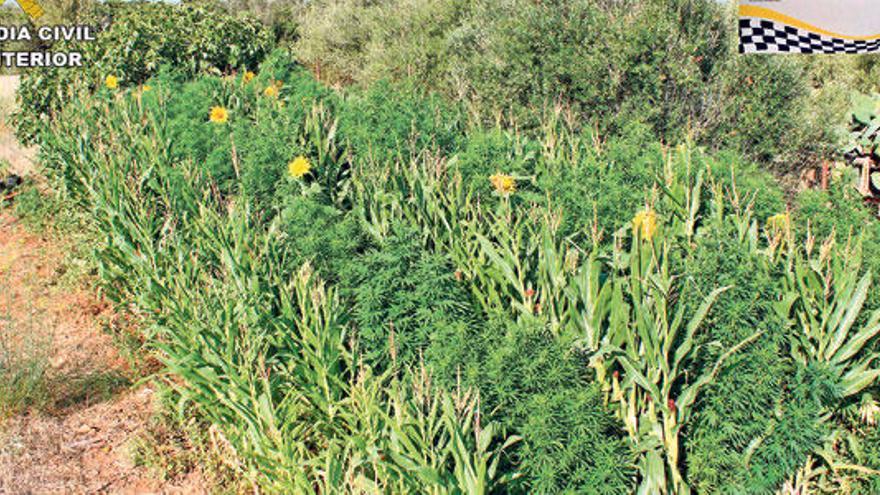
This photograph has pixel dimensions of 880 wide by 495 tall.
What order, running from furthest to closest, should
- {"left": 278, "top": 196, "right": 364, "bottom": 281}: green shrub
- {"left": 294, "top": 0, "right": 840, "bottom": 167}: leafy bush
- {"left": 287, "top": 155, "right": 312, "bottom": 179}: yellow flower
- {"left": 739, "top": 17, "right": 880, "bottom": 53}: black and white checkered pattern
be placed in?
{"left": 739, "top": 17, "right": 880, "bottom": 53}: black and white checkered pattern
{"left": 294, "top": 0, "right": 840, "bottom": 167}: leafy bush
{"left": 287, "top": 155, "right": 312, "bottom": 179}: yellow flower
{"left": 278, "top": 196, "right": 364, "bottom": 281}: green shrub

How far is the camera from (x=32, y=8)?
1627 centimetres

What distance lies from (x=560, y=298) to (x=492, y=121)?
3633mm

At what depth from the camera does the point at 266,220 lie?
4.43 meters

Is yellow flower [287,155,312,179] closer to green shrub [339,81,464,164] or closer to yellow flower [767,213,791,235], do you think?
green shrub [339,81,464,164]

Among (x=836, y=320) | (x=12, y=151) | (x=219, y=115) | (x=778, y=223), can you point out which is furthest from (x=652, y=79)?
(x=12, y=151)

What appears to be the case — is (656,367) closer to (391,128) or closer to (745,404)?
(745,404)

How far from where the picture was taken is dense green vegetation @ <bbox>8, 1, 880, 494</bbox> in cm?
270

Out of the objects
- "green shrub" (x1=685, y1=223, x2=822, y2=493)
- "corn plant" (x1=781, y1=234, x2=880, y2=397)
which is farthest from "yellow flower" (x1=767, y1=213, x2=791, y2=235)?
"green shrub" (x1=685, y1=223, x2=822, y2=493)

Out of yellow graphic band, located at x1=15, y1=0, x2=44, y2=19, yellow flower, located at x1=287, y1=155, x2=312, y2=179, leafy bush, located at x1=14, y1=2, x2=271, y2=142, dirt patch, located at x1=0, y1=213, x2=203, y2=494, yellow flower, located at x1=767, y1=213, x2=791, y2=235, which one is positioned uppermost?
yellow graphic band, located at x1=15, y1=0, x2=44, y2=19

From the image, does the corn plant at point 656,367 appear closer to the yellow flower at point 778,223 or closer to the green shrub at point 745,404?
the green shrub at point 745,404

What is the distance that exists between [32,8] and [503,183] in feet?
51.4

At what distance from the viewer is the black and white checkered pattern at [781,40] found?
258 inches

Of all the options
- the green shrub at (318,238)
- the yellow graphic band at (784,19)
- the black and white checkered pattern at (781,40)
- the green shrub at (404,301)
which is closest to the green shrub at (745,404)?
the green shrub at (404,301)

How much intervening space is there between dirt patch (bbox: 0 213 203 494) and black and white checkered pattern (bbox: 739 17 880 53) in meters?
5.20
